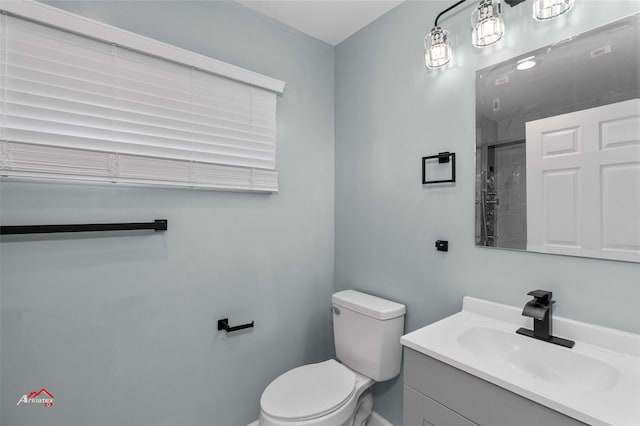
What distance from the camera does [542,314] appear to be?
3.32 ft

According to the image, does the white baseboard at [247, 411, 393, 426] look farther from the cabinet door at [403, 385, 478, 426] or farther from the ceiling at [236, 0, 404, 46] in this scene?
the ceiling at [236, 0, 404, 46]

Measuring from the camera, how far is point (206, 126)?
5.06 feet

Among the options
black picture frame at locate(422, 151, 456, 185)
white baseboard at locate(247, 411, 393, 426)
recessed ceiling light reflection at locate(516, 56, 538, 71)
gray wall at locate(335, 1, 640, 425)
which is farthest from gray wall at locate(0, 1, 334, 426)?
recessed ceiling light reflection at locate(516, 56, 538, 71)

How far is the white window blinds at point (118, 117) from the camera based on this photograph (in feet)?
3.63

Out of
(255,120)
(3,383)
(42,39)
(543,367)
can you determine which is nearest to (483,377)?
(543,367)

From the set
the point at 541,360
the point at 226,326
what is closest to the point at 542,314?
the point at 541,360

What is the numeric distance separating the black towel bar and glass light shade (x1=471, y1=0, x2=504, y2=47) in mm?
1615

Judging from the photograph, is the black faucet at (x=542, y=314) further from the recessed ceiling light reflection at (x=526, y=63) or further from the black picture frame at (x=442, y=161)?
the recessed ceiling light reflection at (x=526, y=63)

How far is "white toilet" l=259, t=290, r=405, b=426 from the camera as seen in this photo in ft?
4.18

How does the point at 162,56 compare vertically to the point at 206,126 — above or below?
above

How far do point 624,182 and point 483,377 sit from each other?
794mm

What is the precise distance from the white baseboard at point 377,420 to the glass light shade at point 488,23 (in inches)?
78.6

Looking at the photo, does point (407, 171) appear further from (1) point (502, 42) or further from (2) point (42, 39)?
(2) point (42, 39)

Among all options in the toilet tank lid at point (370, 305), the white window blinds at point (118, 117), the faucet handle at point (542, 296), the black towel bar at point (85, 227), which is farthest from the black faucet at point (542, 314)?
the black towel bar at point (85, 227)
